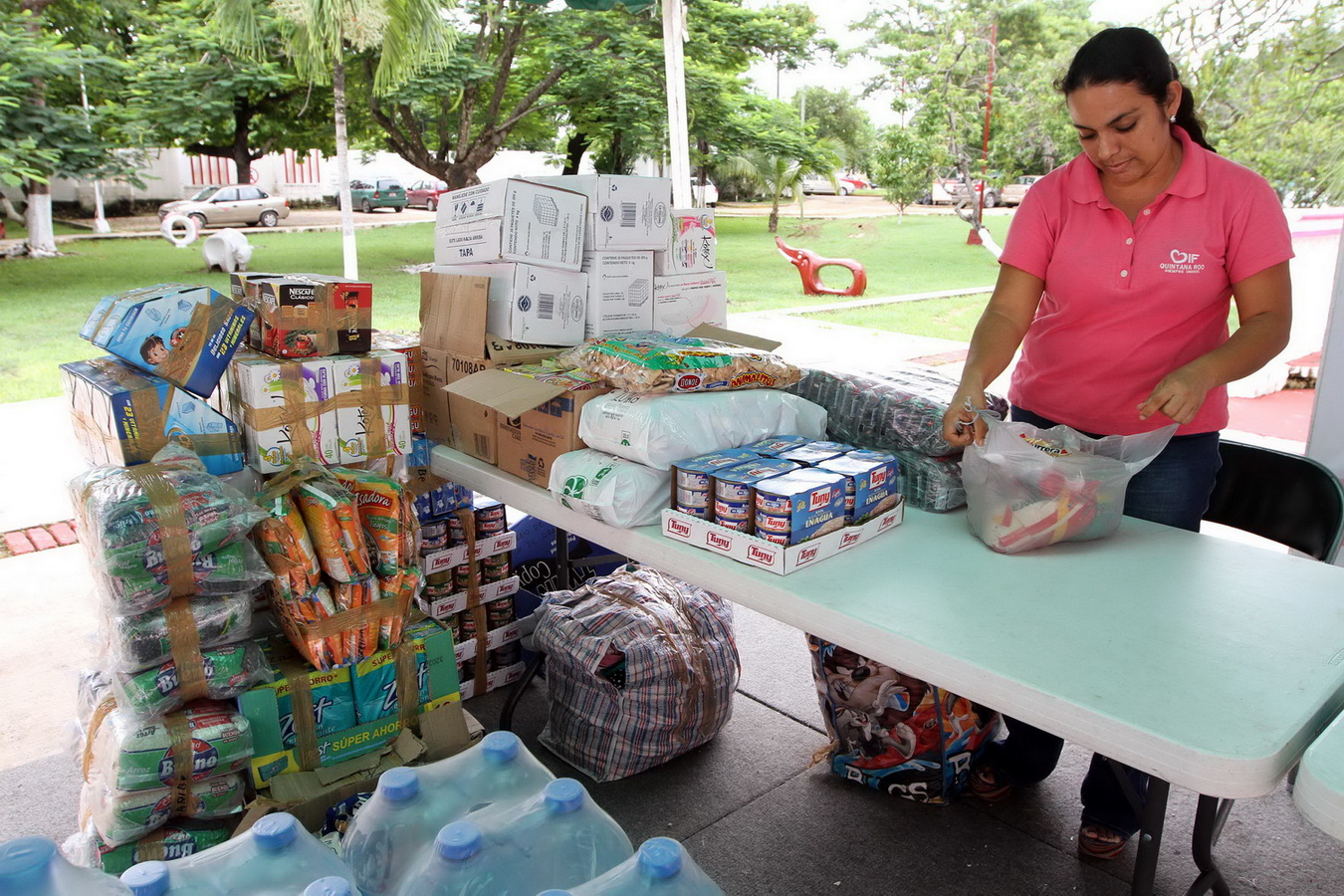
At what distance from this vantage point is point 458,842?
116cm

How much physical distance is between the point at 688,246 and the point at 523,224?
0.58 metres

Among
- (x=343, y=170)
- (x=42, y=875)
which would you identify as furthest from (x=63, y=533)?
(x=343, y=170)

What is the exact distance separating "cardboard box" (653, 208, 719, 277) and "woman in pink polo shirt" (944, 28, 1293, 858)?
1.04 meters

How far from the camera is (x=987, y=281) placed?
51.2 feet

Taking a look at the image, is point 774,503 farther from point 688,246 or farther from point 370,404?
point 688,246

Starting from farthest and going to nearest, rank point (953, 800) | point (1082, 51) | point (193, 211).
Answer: point (193, 211), point (953, 800), point (1082, 51)

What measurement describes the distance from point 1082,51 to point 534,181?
137 cm

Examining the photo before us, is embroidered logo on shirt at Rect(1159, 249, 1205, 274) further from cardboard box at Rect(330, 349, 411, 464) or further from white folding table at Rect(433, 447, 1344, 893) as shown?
cardboard box at Rect(330, 349, 411, 464)

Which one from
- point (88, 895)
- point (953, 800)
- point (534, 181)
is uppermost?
point (534, 181)

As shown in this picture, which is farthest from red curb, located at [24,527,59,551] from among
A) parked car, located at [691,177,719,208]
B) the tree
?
parked car, located at [691,177,719,208]

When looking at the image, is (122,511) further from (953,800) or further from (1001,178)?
(1001,178)

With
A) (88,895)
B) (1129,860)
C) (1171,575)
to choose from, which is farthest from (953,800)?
(88,895)

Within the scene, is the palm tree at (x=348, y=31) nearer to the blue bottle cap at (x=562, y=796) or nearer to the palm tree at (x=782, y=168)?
the palm tree at (x=782, y=168)

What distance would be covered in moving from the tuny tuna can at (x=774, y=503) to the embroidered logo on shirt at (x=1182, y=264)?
910 millimetres
